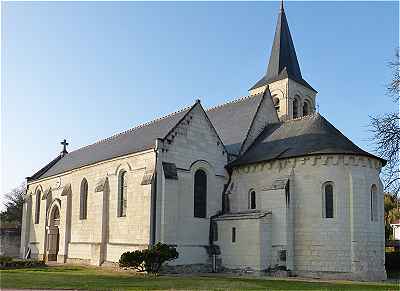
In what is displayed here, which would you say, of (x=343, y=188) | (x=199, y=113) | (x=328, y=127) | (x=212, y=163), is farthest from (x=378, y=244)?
(x=199, y=113)

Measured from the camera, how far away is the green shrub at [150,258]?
25.3 meters

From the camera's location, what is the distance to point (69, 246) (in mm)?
37781

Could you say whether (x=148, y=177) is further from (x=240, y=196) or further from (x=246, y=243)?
(x=246, y=243)

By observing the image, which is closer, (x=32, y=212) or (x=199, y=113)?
(x=199, y=113)

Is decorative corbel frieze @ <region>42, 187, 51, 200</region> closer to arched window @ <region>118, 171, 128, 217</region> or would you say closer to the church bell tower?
arched window @ <region>118, 171, 128, 217</region>

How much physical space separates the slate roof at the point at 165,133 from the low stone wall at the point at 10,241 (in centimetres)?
1251

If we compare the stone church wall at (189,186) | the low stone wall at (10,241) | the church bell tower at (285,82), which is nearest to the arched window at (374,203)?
the stone church wall at (189,186)

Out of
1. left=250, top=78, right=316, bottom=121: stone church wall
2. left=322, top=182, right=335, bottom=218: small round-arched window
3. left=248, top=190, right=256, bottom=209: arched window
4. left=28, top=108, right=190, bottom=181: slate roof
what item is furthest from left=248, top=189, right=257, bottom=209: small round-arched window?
left=250, top=78, right=316, bottom=121: stone church wall

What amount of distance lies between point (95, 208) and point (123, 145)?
507cm

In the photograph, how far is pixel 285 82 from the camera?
45.1 m

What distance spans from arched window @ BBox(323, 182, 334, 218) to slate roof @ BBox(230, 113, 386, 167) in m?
2.00

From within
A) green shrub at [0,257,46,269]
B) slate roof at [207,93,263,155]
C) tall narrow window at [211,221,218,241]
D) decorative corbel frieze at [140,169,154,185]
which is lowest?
green shrub at [0,257,46,269]

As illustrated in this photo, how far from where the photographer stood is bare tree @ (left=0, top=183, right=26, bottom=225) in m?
69.9

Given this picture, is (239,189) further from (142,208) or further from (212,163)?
(142,208)
